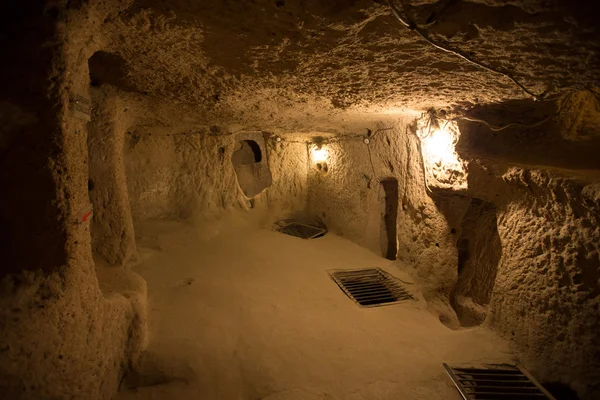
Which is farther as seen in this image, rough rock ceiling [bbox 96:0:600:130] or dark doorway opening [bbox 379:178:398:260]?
dark doorway opening [bbox 379:178:398:260]

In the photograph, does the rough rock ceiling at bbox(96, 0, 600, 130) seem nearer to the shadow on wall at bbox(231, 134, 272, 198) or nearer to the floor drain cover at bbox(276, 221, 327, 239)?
the shadow on wall at bbox(231, 134, 272, 198)

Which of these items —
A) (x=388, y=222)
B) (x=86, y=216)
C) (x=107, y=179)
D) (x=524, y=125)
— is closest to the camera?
(x=86, y=216)

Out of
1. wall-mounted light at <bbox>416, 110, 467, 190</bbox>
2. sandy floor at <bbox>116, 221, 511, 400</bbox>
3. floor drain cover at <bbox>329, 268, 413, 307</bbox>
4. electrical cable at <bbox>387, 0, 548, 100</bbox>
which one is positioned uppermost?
electrical cable at <bbox>387, 0, 548, 100</bbox>

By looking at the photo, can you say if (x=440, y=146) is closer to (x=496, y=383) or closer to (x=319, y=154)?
(x=496, y=383)

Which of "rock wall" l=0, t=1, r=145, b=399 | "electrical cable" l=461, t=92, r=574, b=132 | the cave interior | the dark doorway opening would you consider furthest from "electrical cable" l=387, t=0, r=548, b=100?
the dark doorway opening

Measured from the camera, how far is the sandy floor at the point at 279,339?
2205mm

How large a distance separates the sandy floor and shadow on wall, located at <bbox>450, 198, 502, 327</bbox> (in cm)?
79

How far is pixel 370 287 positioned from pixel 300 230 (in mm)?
2593

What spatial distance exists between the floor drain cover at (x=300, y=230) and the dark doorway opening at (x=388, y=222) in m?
1.45

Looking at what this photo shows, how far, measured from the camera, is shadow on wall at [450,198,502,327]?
411 centimetres

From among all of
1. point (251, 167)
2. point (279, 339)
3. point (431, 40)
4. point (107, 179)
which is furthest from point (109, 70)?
point (251, 167)

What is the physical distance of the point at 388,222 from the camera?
5.16 meters

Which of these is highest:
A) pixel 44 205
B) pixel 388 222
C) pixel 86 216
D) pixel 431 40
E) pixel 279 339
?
pixel 431 40

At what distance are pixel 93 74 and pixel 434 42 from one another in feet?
8.54
